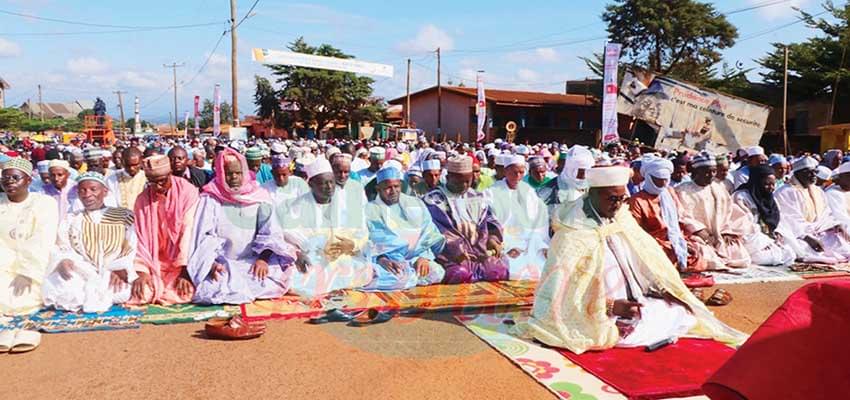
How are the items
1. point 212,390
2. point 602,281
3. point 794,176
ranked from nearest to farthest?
1. point 212,390
2. point 602,281
3. point 794,176

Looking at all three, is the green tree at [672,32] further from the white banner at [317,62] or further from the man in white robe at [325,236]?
the man in white robe at [325,236]

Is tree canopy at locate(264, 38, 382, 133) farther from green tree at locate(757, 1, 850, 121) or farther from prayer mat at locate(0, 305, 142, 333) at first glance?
prayer mat at locate(0, 305, 142, 333)

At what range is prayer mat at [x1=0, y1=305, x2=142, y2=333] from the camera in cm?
487

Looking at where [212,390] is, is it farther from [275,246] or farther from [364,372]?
[275,246]

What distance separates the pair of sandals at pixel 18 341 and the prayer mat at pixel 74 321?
1.00 ft

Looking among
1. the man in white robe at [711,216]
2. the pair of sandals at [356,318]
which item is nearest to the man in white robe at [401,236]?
the pair of sandals at [356,318]

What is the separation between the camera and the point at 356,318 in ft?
17.0

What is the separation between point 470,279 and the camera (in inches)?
258

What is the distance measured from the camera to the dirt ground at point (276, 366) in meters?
3.85

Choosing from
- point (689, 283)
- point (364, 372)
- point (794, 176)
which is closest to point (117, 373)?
point (364, 372)

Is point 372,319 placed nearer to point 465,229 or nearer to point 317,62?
point 465,229

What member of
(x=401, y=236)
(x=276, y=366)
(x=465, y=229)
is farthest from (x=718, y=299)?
(x=276, y=366)

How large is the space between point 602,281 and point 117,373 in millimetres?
3179

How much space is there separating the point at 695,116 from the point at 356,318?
13947mm
